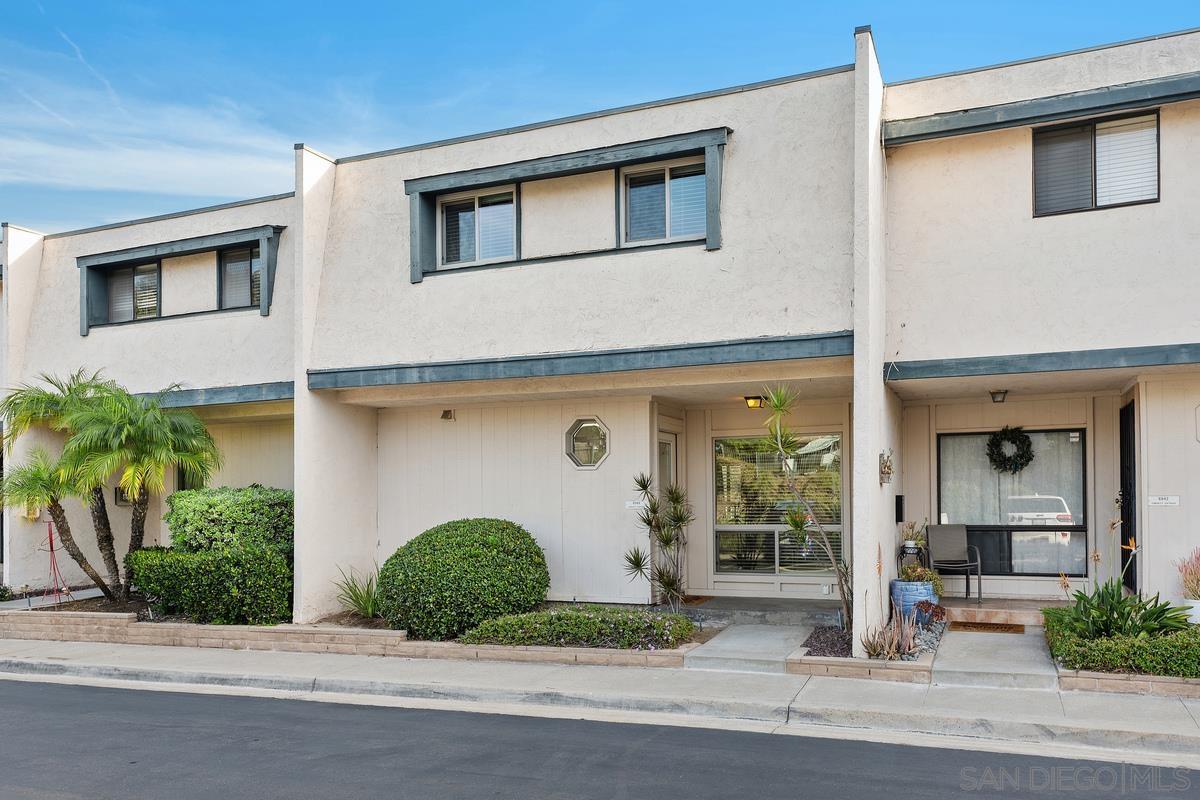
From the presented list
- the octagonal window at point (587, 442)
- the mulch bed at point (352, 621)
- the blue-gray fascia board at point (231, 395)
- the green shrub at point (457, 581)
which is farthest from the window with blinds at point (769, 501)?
the blue-gray fascia board at point (231, 395)

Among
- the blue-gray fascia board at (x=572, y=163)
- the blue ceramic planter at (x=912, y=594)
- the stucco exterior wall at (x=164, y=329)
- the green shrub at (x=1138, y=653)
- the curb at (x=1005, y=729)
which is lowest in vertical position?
the curb at (x=1005, y=729)

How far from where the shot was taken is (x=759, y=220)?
34.1 ft

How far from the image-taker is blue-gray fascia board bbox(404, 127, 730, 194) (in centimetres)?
1077

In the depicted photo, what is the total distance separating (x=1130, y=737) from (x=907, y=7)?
10417 millimetres

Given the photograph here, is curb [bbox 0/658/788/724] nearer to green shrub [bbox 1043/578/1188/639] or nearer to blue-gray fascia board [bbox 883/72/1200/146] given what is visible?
green shrub [bbox 1043/578/1188/639]

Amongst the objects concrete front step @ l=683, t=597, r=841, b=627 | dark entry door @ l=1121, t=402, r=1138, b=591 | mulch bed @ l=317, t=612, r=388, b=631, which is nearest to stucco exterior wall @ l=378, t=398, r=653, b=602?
concrete front step @ l=683, t=597, r=841, b=627

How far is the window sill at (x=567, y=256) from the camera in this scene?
35.7 feet

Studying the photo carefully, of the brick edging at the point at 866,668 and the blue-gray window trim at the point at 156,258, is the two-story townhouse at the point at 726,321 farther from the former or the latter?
the brick edging at the point at 866,668

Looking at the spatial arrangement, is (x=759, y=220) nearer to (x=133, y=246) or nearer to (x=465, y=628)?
(x=465, y=628)

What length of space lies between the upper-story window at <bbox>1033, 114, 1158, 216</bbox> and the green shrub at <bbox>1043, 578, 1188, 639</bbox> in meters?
3.90

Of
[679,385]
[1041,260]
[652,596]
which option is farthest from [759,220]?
[652,596]

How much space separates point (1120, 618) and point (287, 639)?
29.0 feet

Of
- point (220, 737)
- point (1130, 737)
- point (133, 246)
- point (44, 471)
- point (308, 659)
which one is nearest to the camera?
point (1130, 737)

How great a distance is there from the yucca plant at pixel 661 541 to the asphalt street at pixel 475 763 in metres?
3.64
